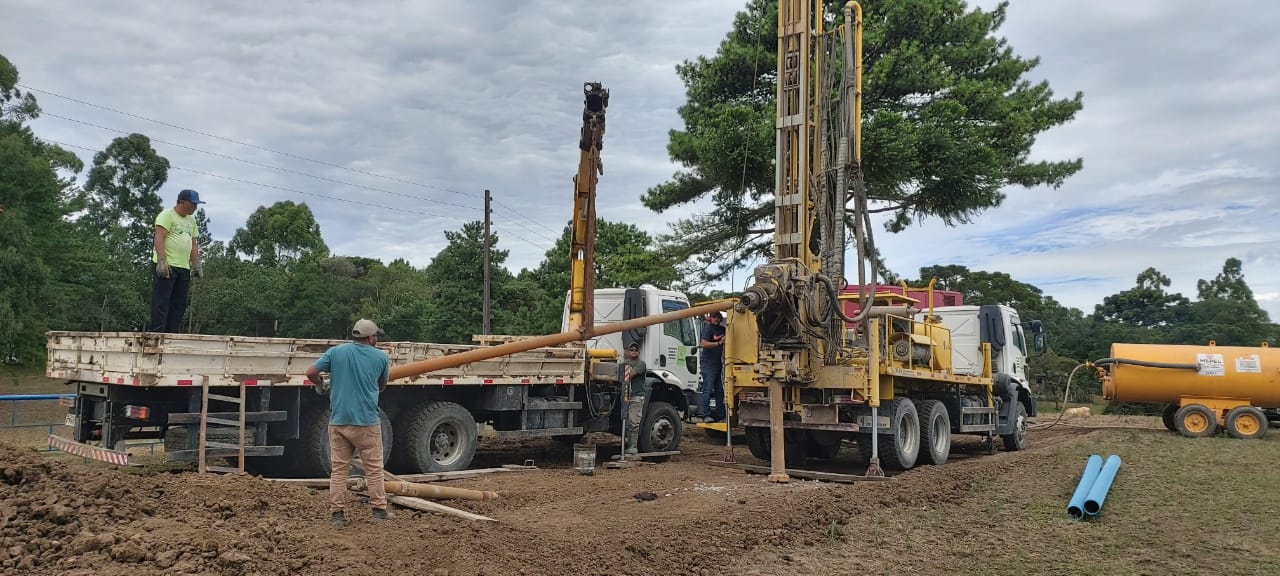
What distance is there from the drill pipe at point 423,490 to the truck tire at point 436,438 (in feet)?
5.88

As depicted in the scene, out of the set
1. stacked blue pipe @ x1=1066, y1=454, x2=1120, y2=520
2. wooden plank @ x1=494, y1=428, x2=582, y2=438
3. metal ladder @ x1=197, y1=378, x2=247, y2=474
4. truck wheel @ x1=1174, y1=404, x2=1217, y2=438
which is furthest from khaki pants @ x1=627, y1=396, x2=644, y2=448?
truck wheel @ x1=1174, y1=404, x2=1217, y2=438

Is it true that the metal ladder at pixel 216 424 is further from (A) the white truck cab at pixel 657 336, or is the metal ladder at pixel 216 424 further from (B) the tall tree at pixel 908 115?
(B) the tall tree at pixel 908 115

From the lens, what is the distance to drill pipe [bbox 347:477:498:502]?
24.6 feet

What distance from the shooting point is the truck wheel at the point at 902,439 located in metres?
11.3

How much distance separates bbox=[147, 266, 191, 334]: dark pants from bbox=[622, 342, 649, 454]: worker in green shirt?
18.6 ft

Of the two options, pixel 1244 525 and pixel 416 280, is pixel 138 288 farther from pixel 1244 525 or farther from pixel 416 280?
pixel 1244 525

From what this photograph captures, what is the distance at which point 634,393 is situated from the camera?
40.9ft

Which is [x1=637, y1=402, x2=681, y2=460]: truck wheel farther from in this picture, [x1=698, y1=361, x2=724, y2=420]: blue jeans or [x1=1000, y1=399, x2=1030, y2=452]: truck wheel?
[x1=1000, y1=399, x2=1030, y2=452]: truck wheel

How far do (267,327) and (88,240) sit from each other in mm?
10294

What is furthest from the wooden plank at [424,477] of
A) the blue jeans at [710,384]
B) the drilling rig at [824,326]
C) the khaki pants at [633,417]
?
the blue jeans at [710,384]

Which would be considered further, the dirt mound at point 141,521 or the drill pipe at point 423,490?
the drill pipe at point 423,490

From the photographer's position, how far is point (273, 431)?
896cm

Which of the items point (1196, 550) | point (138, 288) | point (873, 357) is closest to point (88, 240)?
point (138, 288)

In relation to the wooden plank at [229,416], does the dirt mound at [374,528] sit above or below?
below
